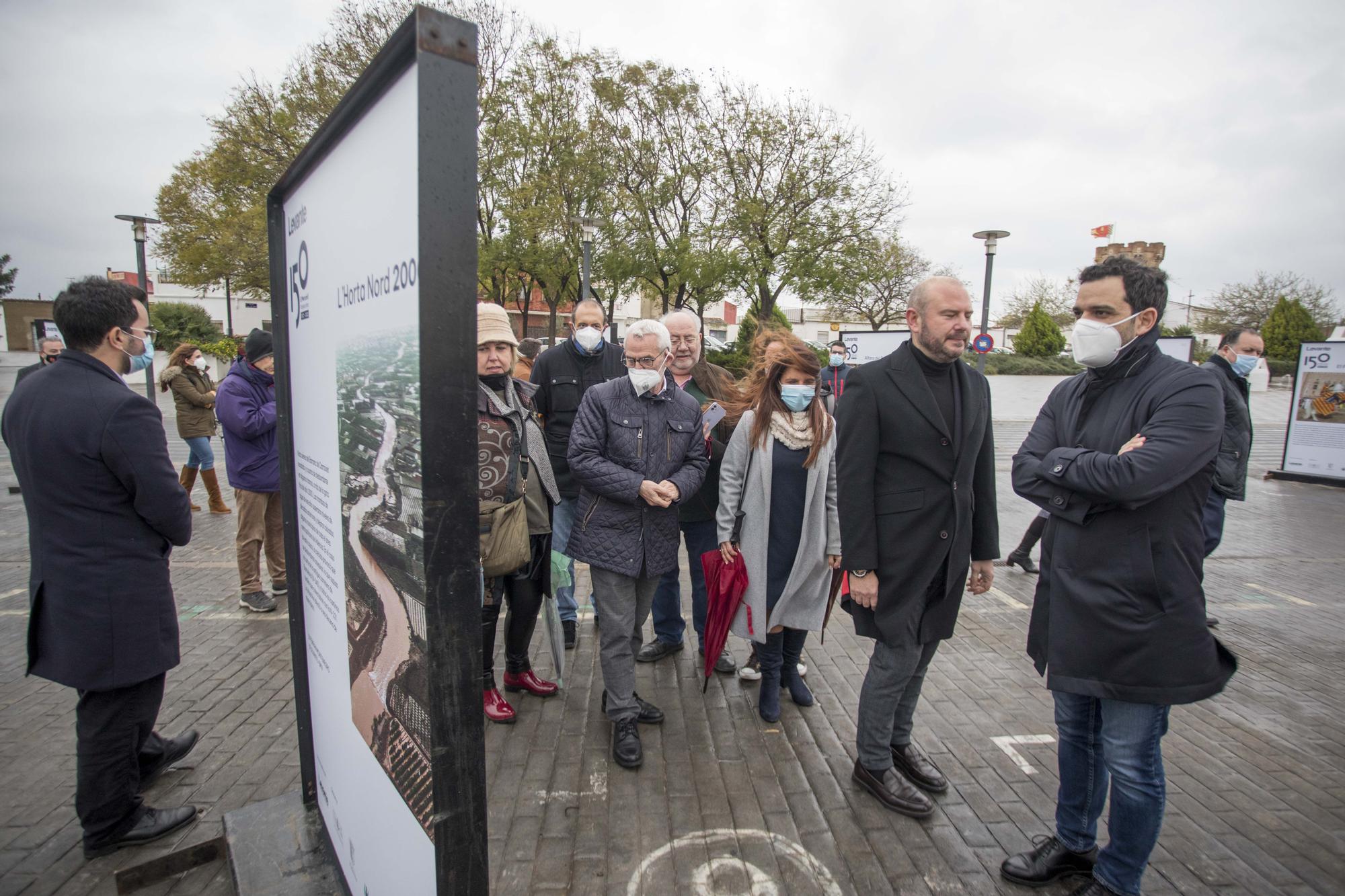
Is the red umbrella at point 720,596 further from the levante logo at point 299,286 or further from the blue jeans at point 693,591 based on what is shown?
the levante logo at point 299,286

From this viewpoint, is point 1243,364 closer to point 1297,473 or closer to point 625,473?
point 625,473

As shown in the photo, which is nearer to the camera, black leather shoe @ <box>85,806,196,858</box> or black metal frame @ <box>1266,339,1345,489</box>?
black leather shoe @ <box>85,806,196,858</box>


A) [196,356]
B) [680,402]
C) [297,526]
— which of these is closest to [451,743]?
[297,526]

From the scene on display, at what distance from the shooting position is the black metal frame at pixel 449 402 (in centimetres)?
110

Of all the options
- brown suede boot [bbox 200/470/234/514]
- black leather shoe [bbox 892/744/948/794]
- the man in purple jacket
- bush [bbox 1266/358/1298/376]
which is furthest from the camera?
bush [bbox 1266/358/1298/376]

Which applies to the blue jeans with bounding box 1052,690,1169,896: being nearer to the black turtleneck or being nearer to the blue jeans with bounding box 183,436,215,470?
the black turtleneck

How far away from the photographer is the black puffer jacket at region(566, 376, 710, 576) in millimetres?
3209

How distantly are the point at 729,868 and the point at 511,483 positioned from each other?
186cm

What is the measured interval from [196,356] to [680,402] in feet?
22.1

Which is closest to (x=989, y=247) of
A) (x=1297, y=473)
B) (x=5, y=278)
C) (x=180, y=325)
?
(x=1297, y=473)

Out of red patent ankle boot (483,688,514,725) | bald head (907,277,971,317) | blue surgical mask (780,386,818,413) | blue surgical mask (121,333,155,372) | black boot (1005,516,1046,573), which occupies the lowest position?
red patent ankle boot (483,688,514,725)

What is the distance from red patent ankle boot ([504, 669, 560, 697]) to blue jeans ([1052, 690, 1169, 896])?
8.23 ft

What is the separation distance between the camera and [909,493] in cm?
275

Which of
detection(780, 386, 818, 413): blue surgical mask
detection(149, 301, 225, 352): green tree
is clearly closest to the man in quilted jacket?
detection(780, 386, 818, 413): blue surgical mask
